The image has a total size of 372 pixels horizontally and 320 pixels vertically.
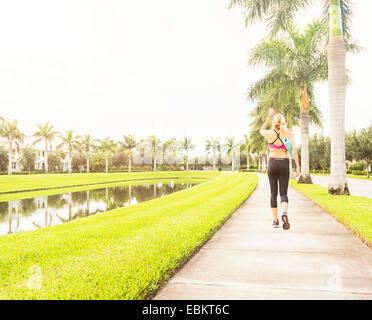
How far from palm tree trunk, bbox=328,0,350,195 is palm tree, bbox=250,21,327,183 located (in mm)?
5249

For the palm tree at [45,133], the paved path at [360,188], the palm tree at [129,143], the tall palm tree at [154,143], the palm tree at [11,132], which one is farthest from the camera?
the tall palm tree at [154,143]

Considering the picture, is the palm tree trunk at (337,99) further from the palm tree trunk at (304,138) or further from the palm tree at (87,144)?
the palm tree at (87,144)

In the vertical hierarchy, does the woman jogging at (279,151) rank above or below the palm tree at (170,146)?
below

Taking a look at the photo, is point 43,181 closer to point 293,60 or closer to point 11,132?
point 11,132

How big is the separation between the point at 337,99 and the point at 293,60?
22.5 ft

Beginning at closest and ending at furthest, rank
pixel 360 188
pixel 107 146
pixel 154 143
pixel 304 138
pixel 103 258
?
pixel 103 258, pixel 360 188, pixel 304 138, pixel 107 146, pixel 154 143

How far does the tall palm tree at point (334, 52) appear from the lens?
12.3 metres

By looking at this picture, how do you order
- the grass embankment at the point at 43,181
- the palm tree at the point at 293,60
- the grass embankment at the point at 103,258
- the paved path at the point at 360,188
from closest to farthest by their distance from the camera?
the grass embankment at the point at 103,258
the paved path at the point at 360,188
the palm tree at the point at 293,60
the grass embankment at the point at 43,181

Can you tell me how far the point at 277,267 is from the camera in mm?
4172

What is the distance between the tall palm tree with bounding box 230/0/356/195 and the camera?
1232 cm

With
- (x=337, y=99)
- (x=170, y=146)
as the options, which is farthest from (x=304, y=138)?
(x=170, y=146)

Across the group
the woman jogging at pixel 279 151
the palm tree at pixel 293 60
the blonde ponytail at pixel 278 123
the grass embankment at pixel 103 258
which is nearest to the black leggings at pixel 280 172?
the woman jogging at pixel 279 151

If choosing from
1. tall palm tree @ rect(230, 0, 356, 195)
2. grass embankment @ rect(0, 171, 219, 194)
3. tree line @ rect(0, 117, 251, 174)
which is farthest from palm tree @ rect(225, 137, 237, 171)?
tall palm tree @ rect(230, 0, 356, 195)
